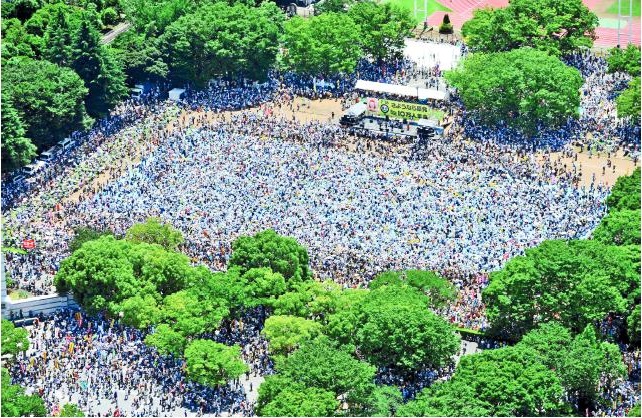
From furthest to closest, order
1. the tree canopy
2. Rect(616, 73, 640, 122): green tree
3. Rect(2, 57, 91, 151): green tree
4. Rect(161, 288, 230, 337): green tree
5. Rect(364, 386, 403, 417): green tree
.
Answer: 1. Rect(616, 73, 640, 122): green tree
2. Rect(2, 57, 91, 151): green tree
3. Rect(161, 288, 230, 337): green tree
4. Rect(364, 386, 403, 417): green tree
5. the tree canopy

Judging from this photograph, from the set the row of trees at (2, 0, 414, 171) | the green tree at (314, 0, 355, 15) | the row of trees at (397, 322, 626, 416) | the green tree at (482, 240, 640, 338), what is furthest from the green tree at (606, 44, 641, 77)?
the row of trees at (397, 322, 626, 416)

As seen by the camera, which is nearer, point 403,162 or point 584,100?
point 403,162

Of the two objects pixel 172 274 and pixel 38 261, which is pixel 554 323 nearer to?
pixel 172 274

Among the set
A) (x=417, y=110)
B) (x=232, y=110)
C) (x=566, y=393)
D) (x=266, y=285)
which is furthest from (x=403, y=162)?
(x=566, y=393)

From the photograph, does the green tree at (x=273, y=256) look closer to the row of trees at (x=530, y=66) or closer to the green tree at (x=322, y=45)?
the row of trees at (x=530, y=66)

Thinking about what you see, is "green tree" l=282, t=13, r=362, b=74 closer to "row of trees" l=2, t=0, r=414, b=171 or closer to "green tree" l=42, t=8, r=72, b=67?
"row of trees" l=2, t=0, r=414, b=171
